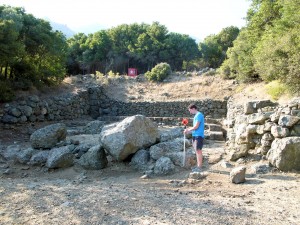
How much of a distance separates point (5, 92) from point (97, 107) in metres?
7.66

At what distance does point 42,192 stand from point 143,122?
10.8ft

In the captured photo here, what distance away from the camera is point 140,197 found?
18.1 feet

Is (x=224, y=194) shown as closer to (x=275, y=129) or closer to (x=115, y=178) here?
(x=275, y=129)

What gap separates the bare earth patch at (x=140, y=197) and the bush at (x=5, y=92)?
645 centimetres

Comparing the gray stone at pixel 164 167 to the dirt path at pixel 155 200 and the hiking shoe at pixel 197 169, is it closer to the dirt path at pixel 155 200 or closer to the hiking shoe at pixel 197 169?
the dirt path at pixel 155 200

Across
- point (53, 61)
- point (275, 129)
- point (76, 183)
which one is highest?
point (53, 61)

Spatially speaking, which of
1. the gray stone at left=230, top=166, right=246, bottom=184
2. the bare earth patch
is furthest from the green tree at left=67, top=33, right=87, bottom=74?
the gray stone at left=230, top=166, right=246, bottom=184

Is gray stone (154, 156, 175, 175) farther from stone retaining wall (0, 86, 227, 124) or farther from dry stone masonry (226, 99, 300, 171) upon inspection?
stone retaining wall (0, 86, 227, 124)

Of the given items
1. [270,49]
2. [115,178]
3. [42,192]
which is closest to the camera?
[42,192]

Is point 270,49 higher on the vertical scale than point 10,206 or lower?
higher

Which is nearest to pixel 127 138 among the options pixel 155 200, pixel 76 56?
pixel 155 200

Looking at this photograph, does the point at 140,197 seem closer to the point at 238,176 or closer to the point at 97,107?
the point at 238,176

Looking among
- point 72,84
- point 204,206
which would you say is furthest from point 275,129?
point 72,84

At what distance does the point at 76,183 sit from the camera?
7133 millimetres
